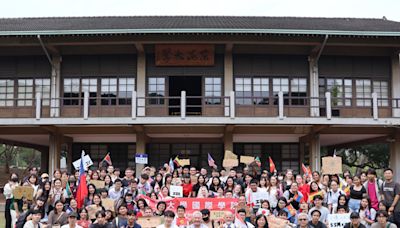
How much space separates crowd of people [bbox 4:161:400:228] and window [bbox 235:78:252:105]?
7299mm

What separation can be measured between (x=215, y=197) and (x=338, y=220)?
2780 mm

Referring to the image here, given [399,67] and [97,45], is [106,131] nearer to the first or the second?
[97,45]

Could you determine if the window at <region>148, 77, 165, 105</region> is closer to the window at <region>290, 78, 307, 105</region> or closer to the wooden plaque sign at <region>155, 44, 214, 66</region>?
the wooden plaque sign at <region>155, 44, 214, 66</region>

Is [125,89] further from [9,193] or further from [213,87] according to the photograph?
[9,193]

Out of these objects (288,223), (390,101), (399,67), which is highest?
(399,67)

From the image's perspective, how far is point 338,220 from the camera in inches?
372

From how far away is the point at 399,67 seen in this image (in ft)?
66.2

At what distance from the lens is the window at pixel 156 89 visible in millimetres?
19750

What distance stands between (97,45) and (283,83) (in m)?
7.67

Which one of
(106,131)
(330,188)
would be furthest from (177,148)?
(330,188)

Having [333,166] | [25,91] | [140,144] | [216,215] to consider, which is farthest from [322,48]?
[25,91]

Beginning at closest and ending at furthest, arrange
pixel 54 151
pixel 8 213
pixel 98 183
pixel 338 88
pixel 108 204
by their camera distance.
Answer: pixel 108 204, pixel 98 183, pixel 8 213, pixel 54 151, pixel 338 88

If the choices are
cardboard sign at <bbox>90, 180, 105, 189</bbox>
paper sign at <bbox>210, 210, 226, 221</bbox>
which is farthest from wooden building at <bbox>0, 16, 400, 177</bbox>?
paper sign at <bbox>210, 210, 226, 221</bbox>

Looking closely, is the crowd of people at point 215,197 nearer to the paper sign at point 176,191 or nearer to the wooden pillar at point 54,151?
the paper sign at point 176,191
